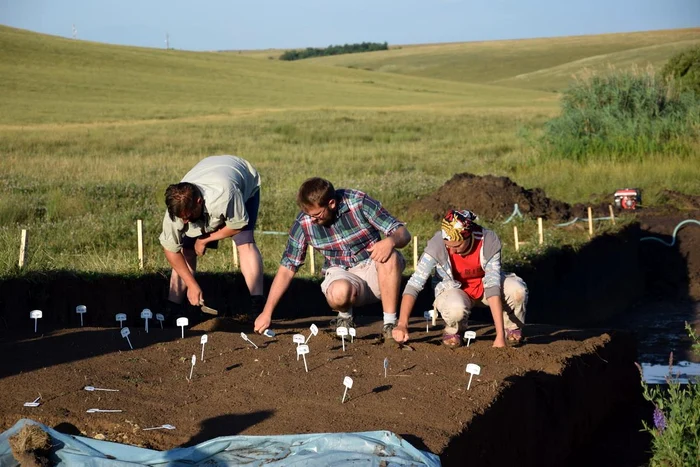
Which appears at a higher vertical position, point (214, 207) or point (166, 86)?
point (166, 86)

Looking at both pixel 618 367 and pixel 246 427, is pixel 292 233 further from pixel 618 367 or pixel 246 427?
pixel 618 367

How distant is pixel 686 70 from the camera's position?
1209 inches

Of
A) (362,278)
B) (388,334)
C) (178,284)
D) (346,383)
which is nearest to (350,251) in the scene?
(362,278)

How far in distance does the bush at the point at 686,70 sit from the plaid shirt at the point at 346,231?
2365 cm

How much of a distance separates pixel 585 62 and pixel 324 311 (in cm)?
9478

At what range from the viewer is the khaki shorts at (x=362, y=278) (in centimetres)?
769

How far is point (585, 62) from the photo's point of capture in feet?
331

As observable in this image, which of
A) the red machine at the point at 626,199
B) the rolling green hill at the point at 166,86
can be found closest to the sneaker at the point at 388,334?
the red machine at the point at 626,199

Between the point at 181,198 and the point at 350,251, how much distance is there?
1320 millimetres

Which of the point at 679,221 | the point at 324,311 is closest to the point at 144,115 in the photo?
the point at 679,221

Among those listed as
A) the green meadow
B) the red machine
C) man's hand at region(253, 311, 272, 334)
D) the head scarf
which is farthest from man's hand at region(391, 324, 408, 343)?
the red machine

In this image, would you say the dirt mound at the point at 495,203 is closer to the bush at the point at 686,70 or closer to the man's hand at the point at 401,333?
the man's hand at the point at 401,333

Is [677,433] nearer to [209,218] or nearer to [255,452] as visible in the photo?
[255,452]

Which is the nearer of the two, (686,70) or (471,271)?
(471,271)
